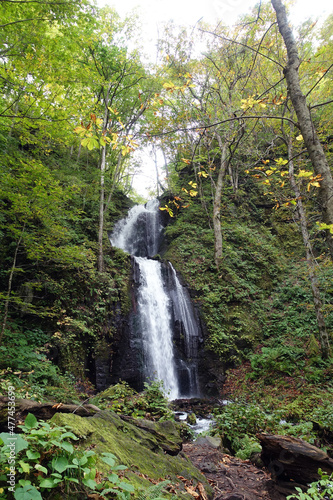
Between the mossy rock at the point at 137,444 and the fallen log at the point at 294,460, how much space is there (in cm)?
111

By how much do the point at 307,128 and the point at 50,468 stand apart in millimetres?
3713

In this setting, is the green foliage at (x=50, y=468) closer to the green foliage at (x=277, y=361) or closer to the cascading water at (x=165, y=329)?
the cascading water at (x=165, y=329)

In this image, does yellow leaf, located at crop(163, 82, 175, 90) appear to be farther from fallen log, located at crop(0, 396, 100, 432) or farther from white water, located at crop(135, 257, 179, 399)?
white water, located at crop(135, 257, 179, 399)

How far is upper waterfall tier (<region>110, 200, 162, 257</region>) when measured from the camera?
16375 millimetres

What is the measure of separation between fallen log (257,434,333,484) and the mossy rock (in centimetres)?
111

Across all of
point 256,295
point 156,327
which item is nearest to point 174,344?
point 156,327

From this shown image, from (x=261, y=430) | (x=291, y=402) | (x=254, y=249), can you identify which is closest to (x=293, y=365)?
(x=291, y=402)

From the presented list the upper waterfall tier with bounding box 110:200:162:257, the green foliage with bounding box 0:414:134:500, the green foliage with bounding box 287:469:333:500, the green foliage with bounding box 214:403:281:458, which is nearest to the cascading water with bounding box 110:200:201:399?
the green foliage with bounding box 214:403:281:458

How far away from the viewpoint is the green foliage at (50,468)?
1.23 m

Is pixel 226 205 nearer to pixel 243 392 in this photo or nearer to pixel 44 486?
pixel 243 392

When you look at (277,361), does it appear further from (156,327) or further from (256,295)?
(156,327)

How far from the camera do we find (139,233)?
17.3 meters

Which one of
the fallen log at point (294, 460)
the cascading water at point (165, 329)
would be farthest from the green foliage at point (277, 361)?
the fallen log at point (294, 460)

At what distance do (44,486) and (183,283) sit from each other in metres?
11.7
